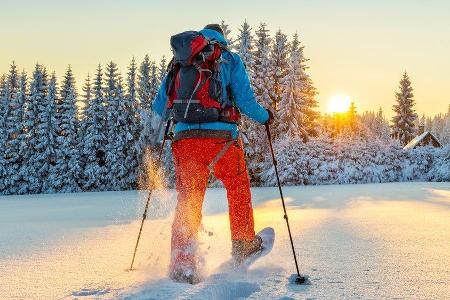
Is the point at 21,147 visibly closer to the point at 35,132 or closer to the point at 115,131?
the point at 35,132

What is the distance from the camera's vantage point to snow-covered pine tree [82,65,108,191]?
33094 mm

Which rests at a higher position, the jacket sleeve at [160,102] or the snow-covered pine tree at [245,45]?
the snow-covered pine tree at [245,45]

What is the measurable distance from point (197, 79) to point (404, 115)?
57375 millimetres

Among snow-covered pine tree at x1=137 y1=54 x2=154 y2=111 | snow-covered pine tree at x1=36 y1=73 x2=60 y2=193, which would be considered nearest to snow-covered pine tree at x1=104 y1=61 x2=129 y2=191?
snow-covered pine tree at x1=36 y1=73 x2=60 y2=193

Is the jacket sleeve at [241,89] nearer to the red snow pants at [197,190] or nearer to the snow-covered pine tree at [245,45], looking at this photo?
the red snow pants at [197,190]

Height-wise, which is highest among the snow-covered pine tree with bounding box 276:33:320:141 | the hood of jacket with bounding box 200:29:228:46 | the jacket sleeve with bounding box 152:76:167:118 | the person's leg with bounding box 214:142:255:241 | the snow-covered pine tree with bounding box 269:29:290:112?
the snow-covered pine tree with bounding box 269:29:290:112

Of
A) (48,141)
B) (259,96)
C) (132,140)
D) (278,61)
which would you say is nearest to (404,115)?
(278,61)

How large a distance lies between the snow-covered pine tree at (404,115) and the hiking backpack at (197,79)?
5620cm

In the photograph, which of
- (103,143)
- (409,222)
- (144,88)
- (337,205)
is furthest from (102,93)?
(409,222)

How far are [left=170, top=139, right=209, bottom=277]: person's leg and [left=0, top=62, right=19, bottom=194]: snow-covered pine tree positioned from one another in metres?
32.8

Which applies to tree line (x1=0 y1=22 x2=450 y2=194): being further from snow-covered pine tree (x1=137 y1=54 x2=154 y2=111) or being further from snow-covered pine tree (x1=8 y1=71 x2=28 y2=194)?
snow-covered pine tree (x1=137 y1=54 x2=154 y2=111)

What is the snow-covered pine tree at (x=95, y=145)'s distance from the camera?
33094 millimetres

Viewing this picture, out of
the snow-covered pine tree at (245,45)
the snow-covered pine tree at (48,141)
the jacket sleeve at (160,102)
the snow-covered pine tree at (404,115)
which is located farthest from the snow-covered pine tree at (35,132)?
the snow-covered pine tree at (404,115)

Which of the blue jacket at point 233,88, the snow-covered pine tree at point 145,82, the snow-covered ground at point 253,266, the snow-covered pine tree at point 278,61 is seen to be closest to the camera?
the snow-covered ground at point 253,266
